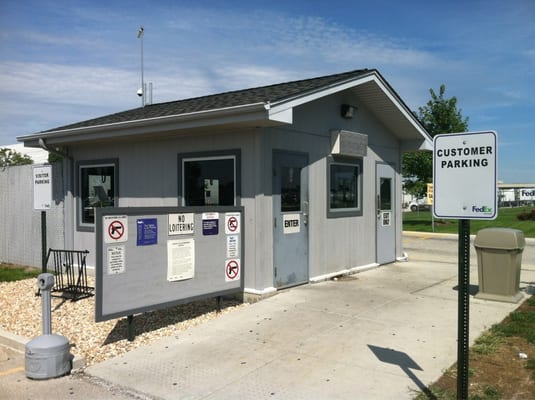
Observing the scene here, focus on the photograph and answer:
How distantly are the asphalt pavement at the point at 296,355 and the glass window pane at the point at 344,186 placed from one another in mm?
2001

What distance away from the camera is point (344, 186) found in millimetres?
9164

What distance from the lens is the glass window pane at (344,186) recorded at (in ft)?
29.0

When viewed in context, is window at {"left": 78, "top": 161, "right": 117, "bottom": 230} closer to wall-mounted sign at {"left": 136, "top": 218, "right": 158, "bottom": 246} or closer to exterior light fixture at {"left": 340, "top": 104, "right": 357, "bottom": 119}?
wall-mounted sign at {"left": 136, "top": 218, "right": 158, "bottom": 246}

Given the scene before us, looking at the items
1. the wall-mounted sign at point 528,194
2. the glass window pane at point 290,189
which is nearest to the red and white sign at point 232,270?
the glass window pane at point 290,189

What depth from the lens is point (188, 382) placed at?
4.36m

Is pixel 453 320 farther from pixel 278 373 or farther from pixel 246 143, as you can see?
pixel 246 143

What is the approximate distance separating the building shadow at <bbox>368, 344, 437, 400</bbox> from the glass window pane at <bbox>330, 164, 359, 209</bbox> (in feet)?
13.2

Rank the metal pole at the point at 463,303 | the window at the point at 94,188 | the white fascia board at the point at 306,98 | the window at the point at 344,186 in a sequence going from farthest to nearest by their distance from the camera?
the window at the point at 94,188 → the window at the point at 344,186 → the white fascia board at the point at 306,98 → the metal pole at the point at 463,303

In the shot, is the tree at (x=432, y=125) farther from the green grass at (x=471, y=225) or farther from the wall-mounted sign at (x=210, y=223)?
the wall-mounted sign at (x=210, y=223)

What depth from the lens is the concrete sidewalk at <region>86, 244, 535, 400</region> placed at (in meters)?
4.20

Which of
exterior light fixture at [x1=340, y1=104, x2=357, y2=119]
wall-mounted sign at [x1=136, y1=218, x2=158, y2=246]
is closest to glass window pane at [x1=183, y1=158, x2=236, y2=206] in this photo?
wall-mounted sign at [x1=136, y1=218, x2=158, y2=246]

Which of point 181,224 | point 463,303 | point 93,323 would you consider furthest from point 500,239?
point 93,323

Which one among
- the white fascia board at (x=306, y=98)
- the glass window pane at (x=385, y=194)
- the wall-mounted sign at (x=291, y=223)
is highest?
the white fascia board at (x=306, y=98)

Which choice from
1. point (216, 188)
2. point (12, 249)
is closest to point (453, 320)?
point (216, 188)
